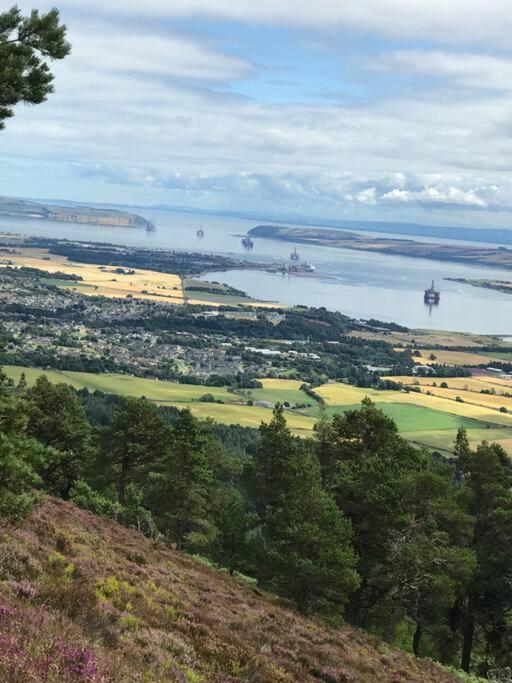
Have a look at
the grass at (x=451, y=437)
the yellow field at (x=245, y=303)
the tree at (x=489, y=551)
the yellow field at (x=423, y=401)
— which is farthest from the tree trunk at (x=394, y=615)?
the yellow field at (x=245, y=303)

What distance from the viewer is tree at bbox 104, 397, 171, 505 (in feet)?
107

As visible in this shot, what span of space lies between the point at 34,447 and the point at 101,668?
6249 mm

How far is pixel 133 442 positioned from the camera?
108 feet

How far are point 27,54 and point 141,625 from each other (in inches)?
413

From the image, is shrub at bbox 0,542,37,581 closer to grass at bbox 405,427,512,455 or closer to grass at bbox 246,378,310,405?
grass at bbox 405,427,512,455

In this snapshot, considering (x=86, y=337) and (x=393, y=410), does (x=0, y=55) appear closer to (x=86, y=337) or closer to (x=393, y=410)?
(x=393, y=410)

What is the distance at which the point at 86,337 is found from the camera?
399 feet

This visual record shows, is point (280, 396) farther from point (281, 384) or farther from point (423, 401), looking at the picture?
point (423, 401)

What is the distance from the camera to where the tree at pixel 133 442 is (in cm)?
3269

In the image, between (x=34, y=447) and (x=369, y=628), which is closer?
(x=34, y=447)

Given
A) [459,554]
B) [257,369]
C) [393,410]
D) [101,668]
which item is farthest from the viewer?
[257,369]

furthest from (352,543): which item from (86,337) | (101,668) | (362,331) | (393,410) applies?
(362,331)

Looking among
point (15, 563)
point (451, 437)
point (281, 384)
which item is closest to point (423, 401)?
point (451, 437)

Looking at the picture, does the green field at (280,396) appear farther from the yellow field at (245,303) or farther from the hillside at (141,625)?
the yellow field at (245,303)
